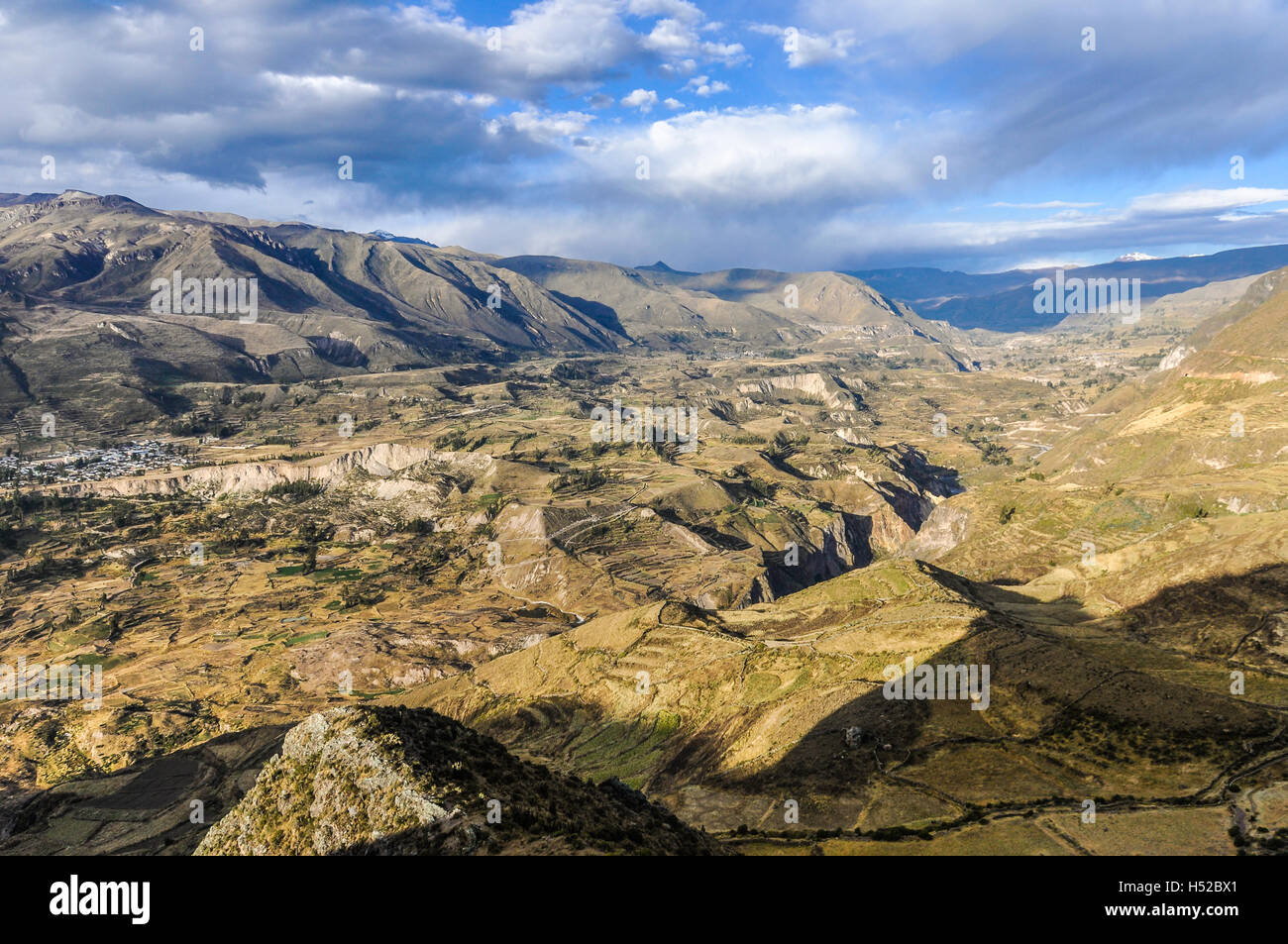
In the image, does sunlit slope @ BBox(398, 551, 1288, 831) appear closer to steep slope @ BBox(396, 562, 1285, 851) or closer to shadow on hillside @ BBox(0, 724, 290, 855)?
steep slope @ BBox(396, 562, 1285, 851)

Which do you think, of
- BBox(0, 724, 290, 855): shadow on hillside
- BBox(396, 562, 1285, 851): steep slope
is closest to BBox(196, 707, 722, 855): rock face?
BBox(396, 562, 1285, 851): steep slope

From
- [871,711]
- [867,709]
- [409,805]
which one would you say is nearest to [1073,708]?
[871,711]

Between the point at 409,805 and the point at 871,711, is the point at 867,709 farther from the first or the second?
the point at 409,805

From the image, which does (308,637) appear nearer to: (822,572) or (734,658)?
(734,658)

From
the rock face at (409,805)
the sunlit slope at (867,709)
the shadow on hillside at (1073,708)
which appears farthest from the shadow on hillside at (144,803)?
the shadow on hillside at (1073,708)

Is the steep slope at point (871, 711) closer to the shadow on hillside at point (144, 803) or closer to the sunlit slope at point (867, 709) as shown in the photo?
the sunlit slope at point (867, 709)

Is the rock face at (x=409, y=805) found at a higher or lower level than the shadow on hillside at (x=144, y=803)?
higher

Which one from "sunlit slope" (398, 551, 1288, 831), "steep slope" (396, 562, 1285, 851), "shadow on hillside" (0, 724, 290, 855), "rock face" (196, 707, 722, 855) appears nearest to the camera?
"rock face" (196, 707, 722, 855)

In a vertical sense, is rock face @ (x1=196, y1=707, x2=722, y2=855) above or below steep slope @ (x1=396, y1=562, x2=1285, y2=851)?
above
